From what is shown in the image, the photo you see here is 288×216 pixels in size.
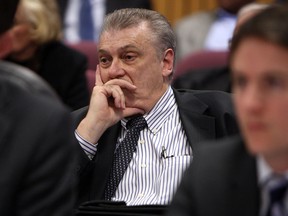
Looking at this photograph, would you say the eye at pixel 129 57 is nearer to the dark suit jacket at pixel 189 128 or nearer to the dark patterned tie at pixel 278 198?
the dark suit jacket at pixel 189 128

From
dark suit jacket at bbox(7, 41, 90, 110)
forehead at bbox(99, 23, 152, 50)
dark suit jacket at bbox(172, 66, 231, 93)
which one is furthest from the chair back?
forehead at bbox(99, 23, 152, 50)

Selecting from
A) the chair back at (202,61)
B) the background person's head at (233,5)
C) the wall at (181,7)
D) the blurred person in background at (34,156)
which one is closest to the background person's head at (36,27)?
the chair back at (202,61)

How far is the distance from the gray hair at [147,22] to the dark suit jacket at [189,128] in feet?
0.58

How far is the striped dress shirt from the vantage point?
8.99ft

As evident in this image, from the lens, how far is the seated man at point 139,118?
2.77 metres

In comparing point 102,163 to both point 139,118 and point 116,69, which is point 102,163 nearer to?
point 139,118

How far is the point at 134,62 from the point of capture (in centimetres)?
288

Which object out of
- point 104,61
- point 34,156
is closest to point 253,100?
point 34,156

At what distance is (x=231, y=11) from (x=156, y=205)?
266 centimetres

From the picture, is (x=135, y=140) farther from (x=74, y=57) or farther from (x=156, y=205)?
(x=74, y=57)

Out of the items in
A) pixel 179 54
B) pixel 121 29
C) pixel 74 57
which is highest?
pixel 121 29

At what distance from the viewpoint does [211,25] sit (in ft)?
16.5

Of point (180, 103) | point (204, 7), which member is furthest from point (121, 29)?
point (204, 7)

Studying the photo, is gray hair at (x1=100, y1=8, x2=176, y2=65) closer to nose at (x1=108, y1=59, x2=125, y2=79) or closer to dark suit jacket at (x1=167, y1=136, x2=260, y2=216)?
nose at (x1=108, y1=59, x2=125, y2=79)
